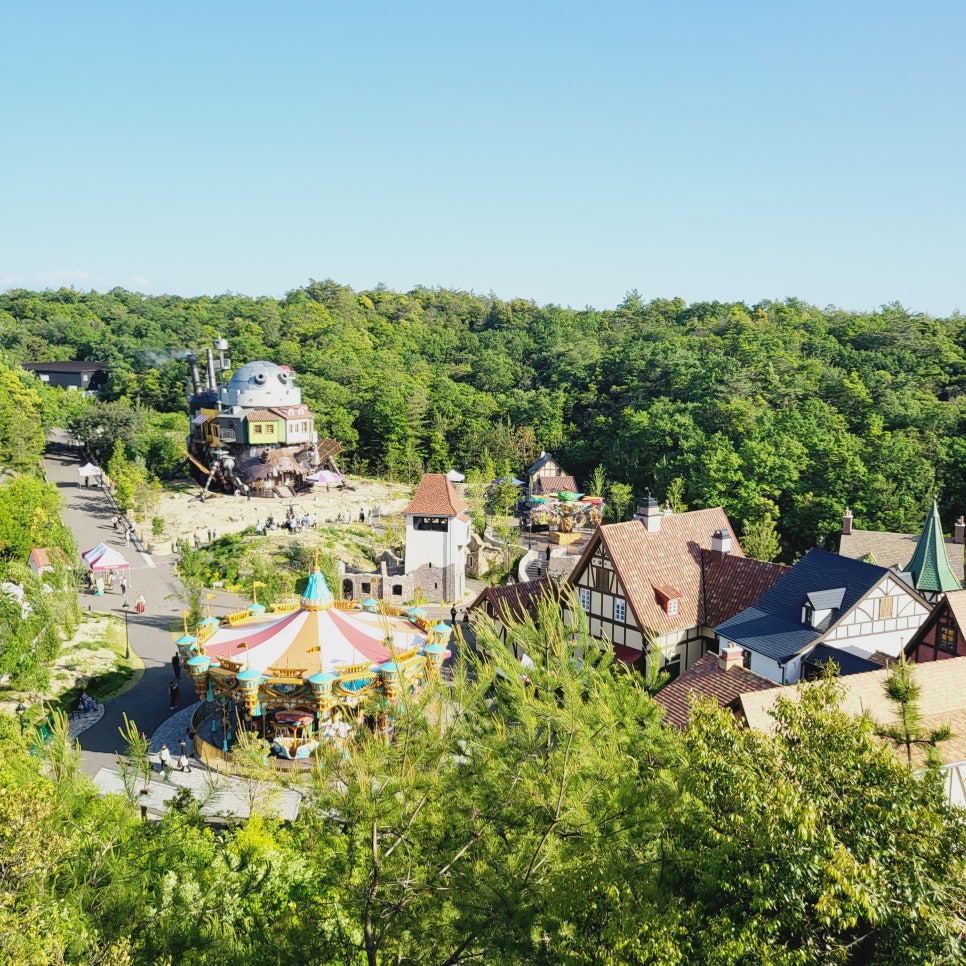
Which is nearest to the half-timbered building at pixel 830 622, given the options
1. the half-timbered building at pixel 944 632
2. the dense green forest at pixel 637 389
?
the half-timbered building at pixel 944 632

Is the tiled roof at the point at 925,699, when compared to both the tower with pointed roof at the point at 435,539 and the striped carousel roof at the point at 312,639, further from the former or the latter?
the tower with pointed roof at the point at 435,539

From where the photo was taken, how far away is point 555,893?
7398 millimetres

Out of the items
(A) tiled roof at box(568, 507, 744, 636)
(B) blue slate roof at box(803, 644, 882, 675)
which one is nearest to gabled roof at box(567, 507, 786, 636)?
(A) tiled roof at box(568, 507, 744, 636)

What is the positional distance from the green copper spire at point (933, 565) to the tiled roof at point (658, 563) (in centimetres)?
612

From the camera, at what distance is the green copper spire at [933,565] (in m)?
26.7

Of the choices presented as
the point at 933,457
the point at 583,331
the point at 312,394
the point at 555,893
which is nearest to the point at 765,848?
the point at 555,893

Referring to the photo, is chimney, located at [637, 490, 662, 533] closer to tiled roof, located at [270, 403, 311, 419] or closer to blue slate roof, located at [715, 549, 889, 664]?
blue slate roof, located at [715, 549, 889, 664]

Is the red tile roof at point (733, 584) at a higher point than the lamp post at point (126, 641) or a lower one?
higher

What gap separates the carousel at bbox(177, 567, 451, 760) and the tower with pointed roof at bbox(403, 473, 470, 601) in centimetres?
1217

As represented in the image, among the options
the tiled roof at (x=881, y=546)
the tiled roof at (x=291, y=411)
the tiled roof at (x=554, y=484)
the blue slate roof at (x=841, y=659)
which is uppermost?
the tiled roof at (x=291, y=411)

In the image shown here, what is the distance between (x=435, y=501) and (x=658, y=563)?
12.7m

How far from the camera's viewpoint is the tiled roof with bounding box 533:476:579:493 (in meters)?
53.6

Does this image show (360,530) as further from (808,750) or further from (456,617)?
(808,750)

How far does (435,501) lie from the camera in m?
35.5
